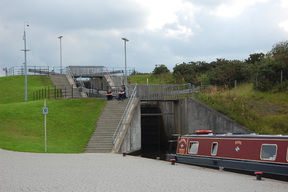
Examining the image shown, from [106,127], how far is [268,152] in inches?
498

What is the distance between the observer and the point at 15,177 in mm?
12859

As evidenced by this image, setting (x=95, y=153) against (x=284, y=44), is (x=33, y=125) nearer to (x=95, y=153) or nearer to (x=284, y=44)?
(x=95, y=153)

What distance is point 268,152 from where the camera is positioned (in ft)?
49.9

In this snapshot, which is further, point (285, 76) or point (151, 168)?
point (285, 76)

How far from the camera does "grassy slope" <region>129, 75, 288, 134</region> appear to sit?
24.7 meters

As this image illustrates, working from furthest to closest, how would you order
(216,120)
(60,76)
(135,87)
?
(60,76), (135,87), (216,120)

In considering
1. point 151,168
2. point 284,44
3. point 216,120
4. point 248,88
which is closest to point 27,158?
point 151,168

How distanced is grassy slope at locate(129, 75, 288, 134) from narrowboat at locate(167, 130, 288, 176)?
6681mm

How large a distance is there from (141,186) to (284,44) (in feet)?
98.1

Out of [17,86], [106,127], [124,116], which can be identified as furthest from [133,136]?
[17,86]

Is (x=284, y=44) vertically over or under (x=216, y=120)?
over

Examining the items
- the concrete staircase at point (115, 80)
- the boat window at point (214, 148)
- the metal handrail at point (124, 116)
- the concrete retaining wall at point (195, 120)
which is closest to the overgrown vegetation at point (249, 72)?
the concrete staircase at point (115, 80)

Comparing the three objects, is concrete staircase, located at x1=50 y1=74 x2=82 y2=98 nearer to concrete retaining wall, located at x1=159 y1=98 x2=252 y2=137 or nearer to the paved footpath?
concrete retaining wall, located at x1=159 y1=98 x2=252 y2=137

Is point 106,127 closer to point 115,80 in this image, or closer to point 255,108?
point 255,108
